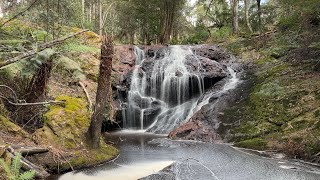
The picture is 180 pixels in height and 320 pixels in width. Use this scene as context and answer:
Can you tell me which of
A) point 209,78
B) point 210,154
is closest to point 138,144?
point 210,154

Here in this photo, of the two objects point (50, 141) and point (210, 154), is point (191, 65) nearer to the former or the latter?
point (210, 154)

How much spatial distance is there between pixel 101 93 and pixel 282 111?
6.24m

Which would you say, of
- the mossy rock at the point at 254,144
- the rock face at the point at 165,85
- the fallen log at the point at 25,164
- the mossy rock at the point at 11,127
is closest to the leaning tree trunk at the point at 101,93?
the mossy rock at the point at 11,127

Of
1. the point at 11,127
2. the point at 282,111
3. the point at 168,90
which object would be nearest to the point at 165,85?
the point at 168,90

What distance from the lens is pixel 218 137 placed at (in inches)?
470

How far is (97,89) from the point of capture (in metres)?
8.52

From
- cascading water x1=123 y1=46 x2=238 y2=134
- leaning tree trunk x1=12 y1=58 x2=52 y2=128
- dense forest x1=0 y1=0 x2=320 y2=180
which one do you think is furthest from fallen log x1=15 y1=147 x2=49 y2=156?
cascading water x1=123 y1=46 x2=238 y2=134

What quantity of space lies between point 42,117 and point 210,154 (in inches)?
178

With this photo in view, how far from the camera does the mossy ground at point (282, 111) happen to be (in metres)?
9.40

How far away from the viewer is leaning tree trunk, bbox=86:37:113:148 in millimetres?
8266

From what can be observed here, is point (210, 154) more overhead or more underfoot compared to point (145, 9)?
more underfoot

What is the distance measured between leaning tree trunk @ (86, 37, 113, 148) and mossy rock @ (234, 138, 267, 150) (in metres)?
4.68

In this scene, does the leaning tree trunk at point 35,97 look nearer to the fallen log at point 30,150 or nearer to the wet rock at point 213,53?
the fallen log at point 30,150

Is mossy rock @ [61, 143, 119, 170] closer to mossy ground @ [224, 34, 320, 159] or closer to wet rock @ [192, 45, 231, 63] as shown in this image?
mossy ground @ [224, 34, 320, 159]
